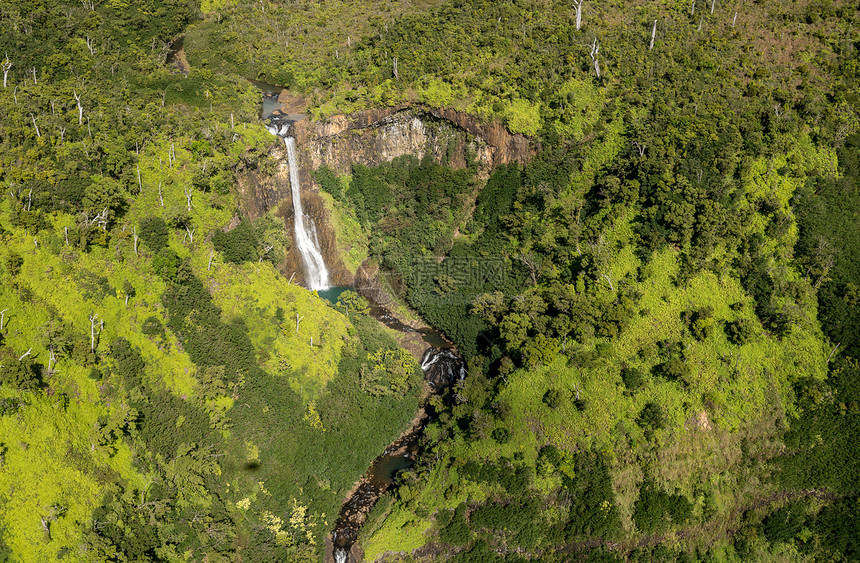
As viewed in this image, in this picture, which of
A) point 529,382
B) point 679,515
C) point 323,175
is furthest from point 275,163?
point 679,515

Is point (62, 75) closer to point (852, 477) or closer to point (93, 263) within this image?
point (93, 263)

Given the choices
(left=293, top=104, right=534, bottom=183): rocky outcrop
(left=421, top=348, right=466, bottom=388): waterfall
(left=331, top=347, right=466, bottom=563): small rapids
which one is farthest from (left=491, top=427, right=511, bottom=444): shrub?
(left=293, top=104, right=534, bottom=183): rocky outcrop

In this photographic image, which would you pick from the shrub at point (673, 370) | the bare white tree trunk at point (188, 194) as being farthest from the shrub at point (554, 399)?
the bare white tree trunk at point (188, 194)

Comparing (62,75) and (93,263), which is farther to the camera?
(62,75)

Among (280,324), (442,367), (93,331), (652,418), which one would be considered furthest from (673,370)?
(93,331)

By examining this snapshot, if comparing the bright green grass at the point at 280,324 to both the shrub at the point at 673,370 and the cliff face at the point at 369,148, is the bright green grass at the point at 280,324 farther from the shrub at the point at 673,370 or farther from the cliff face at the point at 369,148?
the shrub at the point at 673,370

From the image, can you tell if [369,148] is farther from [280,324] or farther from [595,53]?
[595,53]

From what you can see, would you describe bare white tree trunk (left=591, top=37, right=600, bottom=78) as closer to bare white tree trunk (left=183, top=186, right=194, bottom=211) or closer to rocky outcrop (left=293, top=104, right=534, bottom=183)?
rocky outcrop (left=293, top=104, right=534, bottom=183)
